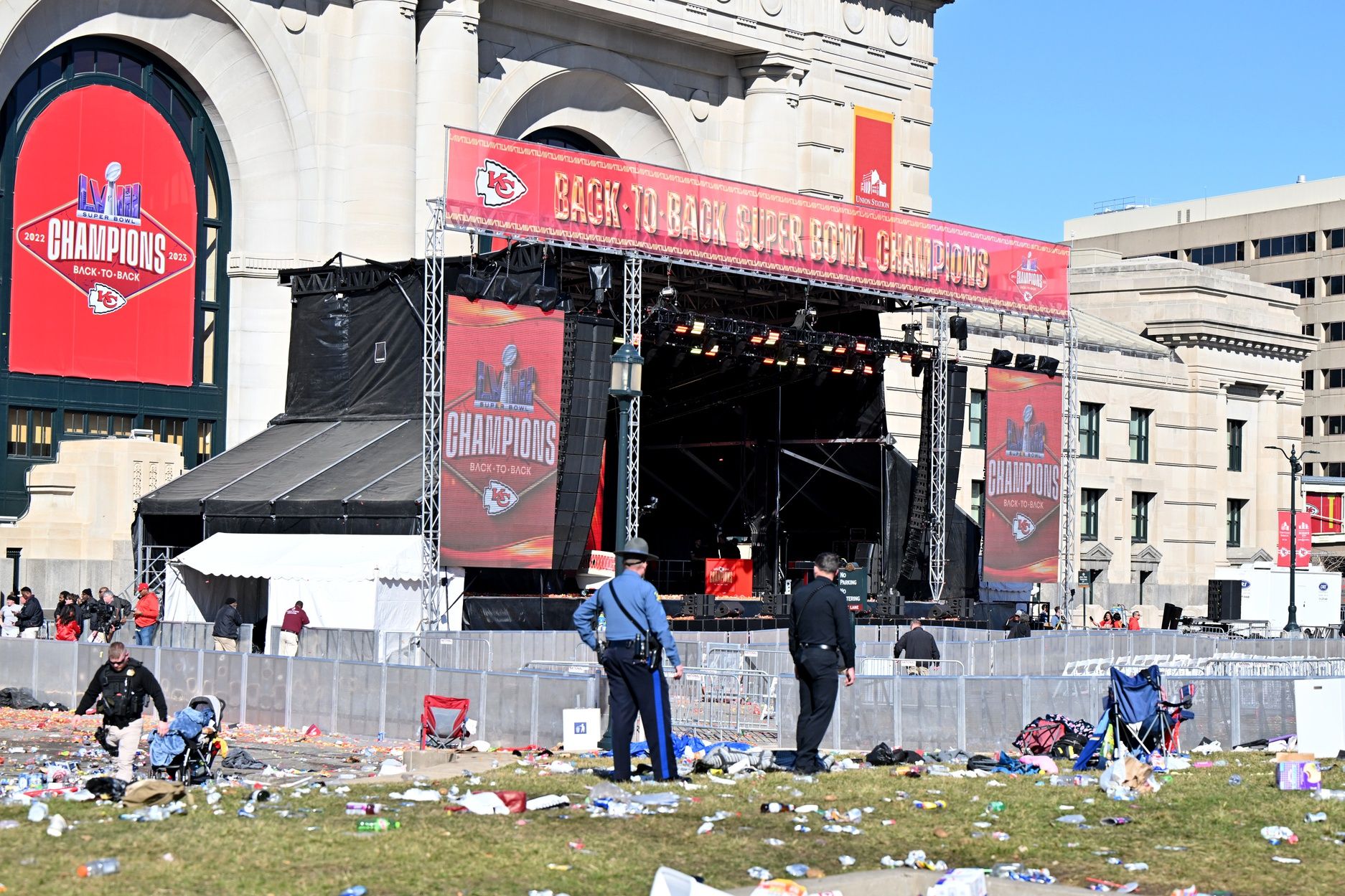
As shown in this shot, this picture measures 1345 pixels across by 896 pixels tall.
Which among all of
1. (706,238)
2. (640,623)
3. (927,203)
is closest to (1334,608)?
(927,203)

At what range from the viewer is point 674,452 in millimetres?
47938

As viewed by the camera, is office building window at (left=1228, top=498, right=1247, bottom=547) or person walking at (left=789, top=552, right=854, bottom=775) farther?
office building window at (left=1228, top=498, right=1247, bottom=547)

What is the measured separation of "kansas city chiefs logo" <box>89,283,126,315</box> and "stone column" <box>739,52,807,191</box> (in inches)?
766

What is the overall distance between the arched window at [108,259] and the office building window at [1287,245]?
7644 cm

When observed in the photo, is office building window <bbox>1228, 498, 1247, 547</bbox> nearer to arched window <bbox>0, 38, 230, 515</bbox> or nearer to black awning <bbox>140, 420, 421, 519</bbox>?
arched window <bbox>0, 38, 230, 515</bbox>

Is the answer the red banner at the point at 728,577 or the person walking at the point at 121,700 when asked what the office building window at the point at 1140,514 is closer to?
the red banner at the point at 728,577

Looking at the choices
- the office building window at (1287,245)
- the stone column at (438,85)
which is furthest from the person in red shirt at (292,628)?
the office building window at (1287,245)

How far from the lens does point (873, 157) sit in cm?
5638

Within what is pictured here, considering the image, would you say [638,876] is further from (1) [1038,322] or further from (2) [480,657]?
(1) [1038,322]

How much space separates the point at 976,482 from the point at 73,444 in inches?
1108

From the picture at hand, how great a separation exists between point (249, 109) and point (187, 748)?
32.5 metres

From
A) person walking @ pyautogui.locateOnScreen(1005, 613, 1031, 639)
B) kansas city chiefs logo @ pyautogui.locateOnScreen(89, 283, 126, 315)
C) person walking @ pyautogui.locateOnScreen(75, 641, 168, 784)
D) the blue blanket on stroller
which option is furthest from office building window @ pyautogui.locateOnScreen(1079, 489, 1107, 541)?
the blue blanket on stroller

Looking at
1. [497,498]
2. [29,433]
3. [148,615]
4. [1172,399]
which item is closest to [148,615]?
[148,615]

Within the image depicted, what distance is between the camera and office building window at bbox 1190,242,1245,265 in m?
107
